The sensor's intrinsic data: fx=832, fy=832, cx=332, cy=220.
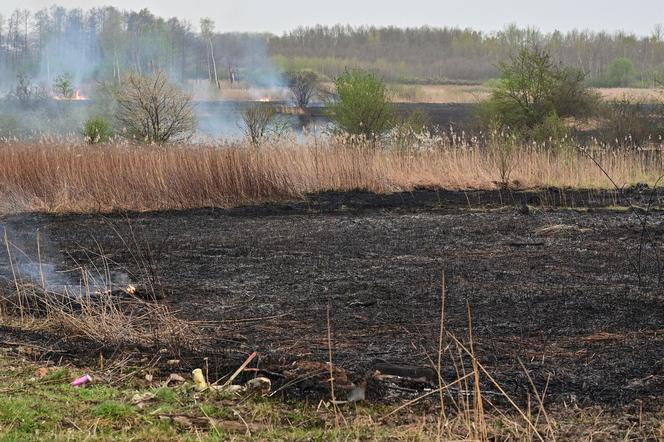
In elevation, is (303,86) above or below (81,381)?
above

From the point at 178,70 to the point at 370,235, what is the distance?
48407 mm

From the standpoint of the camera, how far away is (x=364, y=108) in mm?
22922

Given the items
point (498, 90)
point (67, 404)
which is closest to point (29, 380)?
point (67, 404)

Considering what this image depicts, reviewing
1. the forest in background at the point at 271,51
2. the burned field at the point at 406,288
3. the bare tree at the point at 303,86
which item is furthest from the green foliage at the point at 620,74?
the burned field at the point at 406,288

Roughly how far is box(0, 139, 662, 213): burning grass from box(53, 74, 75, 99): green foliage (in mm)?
22964

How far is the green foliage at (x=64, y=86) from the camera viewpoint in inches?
1521

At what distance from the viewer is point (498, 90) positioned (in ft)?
81.1

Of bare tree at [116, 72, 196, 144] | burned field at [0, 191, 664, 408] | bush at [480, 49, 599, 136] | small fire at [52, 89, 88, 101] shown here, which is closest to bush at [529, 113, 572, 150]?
bush at [480, 49, 599, 136]

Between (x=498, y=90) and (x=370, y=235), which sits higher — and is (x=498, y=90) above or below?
above

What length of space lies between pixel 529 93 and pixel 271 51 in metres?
42.9

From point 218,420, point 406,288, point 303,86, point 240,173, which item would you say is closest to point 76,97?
point 303,86

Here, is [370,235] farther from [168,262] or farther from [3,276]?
[3,276]

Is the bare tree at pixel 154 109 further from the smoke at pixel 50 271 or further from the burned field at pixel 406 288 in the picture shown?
the smoke at pixel 50 271

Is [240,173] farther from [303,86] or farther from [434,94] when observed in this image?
[434,94]
